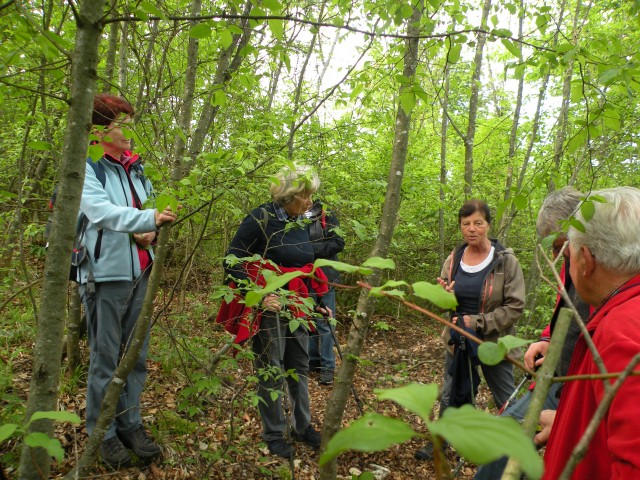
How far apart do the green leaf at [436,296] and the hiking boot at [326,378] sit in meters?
4.29

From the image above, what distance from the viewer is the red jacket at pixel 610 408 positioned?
3.34 ft

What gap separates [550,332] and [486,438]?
229cm

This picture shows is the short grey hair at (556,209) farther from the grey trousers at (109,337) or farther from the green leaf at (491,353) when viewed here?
→ the grey trousers at (109,337)

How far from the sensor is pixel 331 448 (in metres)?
0.57

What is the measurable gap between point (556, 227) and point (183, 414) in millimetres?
3220

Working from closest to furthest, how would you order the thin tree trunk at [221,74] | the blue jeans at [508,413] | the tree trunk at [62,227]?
1. the tree trunk at [62,227]
2. the blue jeans at [508,413]
3. the thin tree trunk at [221,74]

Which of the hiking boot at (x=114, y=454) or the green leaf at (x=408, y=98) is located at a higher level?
the green leaf at (x=408, y=98)

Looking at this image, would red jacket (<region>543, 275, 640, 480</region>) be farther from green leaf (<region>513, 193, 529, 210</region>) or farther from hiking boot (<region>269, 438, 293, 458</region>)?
hiking boot (<region>269, 438, 293, 458</region>)

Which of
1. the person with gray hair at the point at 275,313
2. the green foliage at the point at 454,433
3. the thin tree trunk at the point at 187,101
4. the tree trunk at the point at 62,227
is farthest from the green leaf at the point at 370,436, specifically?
the person with gray hair at the point at 275,313

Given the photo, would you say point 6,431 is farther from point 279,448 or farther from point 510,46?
point 279,448

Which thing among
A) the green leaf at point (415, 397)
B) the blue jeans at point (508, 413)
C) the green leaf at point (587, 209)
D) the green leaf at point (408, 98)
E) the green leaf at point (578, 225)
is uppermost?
the green leaf at point (408, 98)

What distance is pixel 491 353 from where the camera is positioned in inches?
32.5

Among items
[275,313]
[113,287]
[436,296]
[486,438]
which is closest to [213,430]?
[275,313]

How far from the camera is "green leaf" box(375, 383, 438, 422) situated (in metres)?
0.55
